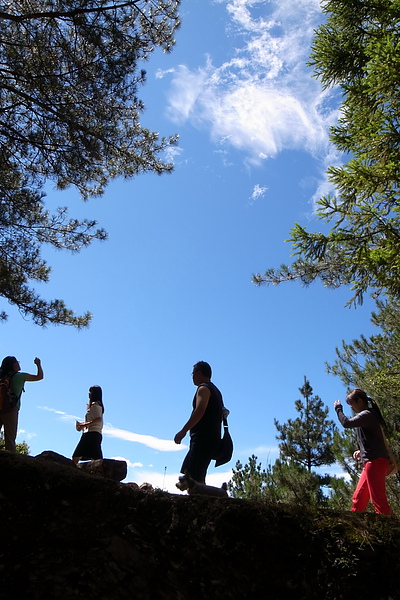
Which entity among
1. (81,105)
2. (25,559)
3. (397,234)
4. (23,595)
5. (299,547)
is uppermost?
(81,105)

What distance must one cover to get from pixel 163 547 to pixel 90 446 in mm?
3288

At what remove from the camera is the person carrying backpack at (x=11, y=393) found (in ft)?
18.6

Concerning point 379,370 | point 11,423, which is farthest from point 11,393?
point 379,370

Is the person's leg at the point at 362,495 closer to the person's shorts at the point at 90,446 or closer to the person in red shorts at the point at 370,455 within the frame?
the person in red shorts at the point at 370,455

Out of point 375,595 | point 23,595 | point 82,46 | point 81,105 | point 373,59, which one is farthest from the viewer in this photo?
point 81,105

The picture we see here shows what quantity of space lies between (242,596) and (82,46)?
7.50 meters

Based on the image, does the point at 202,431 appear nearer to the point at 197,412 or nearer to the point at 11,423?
the point at 197,412

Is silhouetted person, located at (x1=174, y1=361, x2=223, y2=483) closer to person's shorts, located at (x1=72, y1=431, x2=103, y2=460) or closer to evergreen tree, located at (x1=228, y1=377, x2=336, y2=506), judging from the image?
person's shorts, located at (x1=72, y1=431, x2=103, y2=460)

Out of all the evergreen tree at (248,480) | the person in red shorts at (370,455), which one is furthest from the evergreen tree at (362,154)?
the evergreen tree at (248,480)

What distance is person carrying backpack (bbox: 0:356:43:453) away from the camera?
5676 mm

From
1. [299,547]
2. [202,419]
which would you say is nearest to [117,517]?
[299,547]

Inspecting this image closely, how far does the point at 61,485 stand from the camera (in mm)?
2674

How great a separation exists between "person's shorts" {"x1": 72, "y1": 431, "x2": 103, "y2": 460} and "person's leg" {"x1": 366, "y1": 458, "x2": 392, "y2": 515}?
126 inches

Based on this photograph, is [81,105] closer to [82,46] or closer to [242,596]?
[82,46]
